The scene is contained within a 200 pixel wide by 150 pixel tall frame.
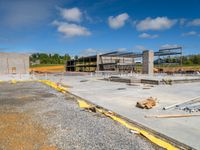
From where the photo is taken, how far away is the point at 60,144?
4379 millimetres

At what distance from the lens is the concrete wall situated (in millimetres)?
40344

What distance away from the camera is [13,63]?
41.7m

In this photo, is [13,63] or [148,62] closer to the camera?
[148,62]

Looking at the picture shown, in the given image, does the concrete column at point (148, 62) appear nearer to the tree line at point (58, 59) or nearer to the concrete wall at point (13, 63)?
the concrete wall at point (13, 63)

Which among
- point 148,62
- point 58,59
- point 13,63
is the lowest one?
point 148,62

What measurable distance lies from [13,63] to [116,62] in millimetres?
23775

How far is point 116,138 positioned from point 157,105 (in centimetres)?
408

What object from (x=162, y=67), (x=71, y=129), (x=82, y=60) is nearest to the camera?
(x=71, y=129)

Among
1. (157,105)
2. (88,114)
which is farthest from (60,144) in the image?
(157,105)

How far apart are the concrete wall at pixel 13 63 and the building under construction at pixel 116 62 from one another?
57.3ft

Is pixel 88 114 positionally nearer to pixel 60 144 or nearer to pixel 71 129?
pixel 71 129

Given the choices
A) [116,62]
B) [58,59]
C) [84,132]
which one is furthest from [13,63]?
[58,59]

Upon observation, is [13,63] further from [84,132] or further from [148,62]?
[84,132]

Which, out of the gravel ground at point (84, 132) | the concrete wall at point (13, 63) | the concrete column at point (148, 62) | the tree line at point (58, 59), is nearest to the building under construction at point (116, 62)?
the concrete column at point (148, 62)
